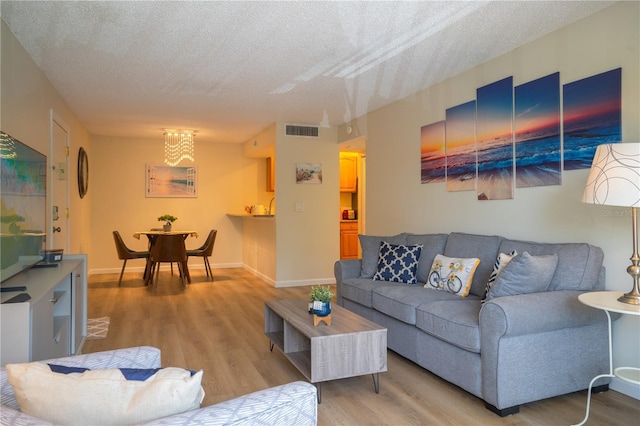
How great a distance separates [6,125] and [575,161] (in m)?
3.92

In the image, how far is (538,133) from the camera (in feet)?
10.7

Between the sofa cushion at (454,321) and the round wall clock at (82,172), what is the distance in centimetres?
540

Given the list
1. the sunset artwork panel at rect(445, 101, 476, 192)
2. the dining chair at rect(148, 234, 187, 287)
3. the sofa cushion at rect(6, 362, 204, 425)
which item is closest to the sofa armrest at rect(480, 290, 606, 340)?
the sunset artwork panel at rect(445, 101, 476, 192)

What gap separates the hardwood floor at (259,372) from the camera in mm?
2406

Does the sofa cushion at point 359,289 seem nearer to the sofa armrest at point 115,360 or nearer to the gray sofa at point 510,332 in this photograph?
the gray sofa at point 510,332

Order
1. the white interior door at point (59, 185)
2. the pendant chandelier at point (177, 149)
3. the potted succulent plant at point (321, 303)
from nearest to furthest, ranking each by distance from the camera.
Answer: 1. the potted succulent plant at point (321, 303)
2. the white interior door at point (59, 185)
3. the pendant chandelier at point (177, 149)

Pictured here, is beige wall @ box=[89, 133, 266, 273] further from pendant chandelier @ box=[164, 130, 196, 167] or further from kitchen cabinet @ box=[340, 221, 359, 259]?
kitchen cabinet @ box=[340, 221, 359, 259]

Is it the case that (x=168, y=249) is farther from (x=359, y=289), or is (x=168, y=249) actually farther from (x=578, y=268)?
(x=578, y=268)

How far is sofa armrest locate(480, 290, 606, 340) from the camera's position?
2.32 m

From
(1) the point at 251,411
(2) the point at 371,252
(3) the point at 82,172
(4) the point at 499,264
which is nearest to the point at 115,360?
(1) the point at 251,411

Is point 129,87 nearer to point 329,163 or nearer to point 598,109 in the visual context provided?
point 329,163

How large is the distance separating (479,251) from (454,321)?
99 cm

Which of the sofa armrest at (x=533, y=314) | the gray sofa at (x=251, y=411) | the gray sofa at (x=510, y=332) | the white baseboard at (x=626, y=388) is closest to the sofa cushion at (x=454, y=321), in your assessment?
the gray sofa at (x=510, y=332)

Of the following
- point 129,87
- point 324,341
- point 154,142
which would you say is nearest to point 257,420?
point 324,341
